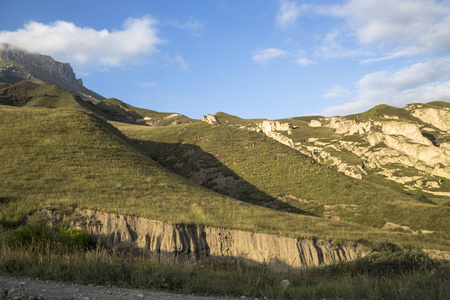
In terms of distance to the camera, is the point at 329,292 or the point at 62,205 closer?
the point at 329,292

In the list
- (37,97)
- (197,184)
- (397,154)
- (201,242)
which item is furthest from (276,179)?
(397,154)

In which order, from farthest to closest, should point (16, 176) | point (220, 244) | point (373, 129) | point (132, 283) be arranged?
point (373, 129) → point (16, 176) → point (220, 244) → point (132, 283)

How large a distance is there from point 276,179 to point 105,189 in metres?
31.8

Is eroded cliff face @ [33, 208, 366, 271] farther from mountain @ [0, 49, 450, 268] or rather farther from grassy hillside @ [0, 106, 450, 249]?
grassy hillside @ [0, 106, 450, 249]

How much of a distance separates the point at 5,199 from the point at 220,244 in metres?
15.9

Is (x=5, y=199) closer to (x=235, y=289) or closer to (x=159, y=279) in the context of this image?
(x=159, y=279)

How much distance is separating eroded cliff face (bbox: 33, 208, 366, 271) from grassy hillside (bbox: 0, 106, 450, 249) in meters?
0.81

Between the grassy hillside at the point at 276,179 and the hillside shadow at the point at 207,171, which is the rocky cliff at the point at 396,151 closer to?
the grassy hillside at the point at 276,179

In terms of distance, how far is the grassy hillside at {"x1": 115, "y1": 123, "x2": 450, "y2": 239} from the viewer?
34.1m

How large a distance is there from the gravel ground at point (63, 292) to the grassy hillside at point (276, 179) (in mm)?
32333

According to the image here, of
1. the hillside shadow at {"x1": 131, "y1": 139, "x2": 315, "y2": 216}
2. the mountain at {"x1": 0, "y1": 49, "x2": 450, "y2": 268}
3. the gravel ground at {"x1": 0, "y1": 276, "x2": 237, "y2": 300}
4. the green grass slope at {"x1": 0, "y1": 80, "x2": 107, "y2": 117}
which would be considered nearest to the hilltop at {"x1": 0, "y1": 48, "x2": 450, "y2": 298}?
the mountain at {"x1": 0, "y1": 49, "x2": 450, "y2": 268}

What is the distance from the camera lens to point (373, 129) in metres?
192

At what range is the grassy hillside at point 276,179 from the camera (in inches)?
1342

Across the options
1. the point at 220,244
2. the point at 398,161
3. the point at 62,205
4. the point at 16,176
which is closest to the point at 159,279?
the point at 220,244
